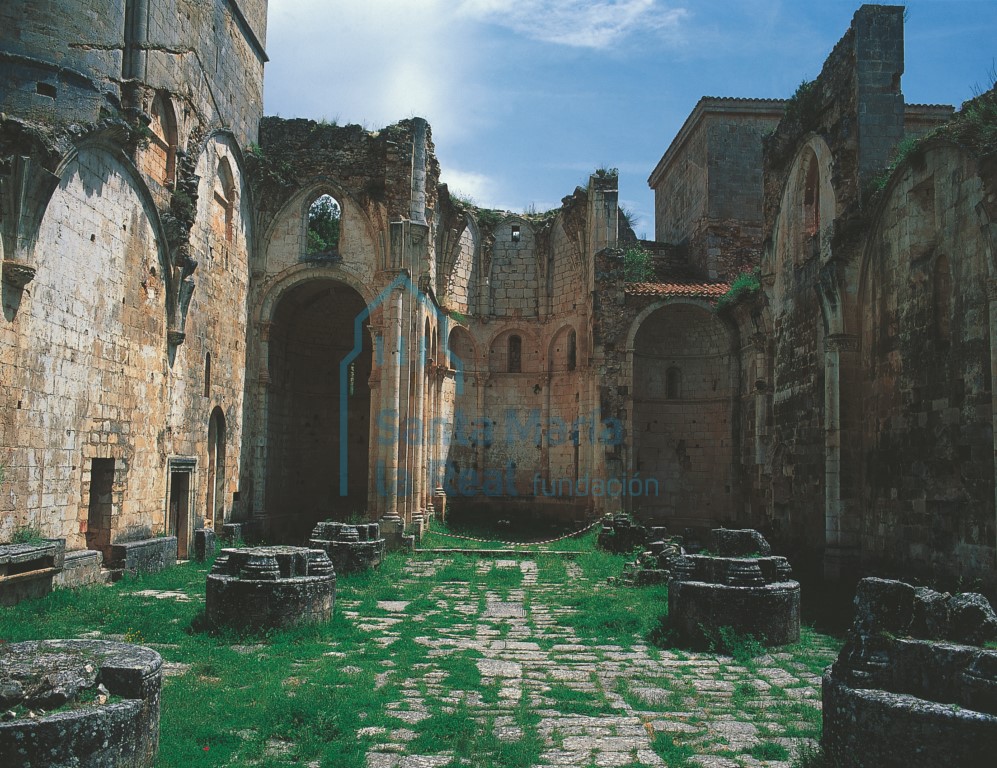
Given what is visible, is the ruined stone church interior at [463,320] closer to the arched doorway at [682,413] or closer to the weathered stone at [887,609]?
the arched doorway at [682,413]

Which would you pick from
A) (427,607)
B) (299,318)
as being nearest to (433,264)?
(299,318)

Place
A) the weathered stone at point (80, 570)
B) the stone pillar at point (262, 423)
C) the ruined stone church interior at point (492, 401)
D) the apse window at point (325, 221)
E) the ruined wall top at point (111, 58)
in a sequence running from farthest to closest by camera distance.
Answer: the apse window at point (325, 221), the stone pillar at point (262, 423), the ruined wall top at point (111, 58), the weathered stone at point (80, 570), the ruined stone church interior at point (492, 401)

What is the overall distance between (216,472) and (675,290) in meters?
13.3

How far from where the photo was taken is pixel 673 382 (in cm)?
2427

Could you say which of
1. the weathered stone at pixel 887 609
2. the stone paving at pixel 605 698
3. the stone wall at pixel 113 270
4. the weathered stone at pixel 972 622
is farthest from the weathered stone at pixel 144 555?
the weathered stone at pixel 972 622

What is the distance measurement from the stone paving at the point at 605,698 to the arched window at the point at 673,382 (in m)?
14.9

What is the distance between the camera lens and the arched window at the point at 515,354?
25.7 meters

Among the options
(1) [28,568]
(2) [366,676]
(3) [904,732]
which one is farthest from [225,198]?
(3) [904,732]

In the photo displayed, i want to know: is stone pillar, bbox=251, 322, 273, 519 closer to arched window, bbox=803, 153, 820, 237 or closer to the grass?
the grass

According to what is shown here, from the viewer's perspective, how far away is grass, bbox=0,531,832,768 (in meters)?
5.49

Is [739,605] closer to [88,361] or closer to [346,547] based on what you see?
[346,547]

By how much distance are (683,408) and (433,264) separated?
8.53 metres

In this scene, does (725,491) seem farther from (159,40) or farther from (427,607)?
(159,40)

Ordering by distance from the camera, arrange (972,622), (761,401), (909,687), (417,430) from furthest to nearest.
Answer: (417,430), (761,401), (972,622), (909,687)
